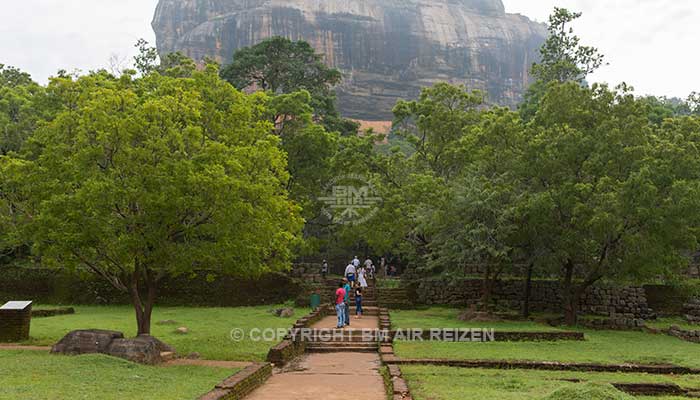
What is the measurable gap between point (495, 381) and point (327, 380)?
10.0ft

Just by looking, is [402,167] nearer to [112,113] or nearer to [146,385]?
[112,113]

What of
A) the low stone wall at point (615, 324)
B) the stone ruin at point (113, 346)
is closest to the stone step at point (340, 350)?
the stone ruin at point (113, 346)

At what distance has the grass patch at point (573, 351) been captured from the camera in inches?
543

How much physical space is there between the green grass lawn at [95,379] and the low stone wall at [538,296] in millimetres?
17600

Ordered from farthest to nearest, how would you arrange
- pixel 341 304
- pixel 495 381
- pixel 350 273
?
1. pixel 350 273
2. pixel 341 304
3. pixel 495 381

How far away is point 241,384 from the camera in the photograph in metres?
9.68

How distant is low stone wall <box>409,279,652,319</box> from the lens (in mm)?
26766

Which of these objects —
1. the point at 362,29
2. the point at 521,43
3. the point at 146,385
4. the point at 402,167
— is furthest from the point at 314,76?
the point at 521,43

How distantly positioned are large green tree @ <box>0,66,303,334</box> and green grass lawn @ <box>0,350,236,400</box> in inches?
105

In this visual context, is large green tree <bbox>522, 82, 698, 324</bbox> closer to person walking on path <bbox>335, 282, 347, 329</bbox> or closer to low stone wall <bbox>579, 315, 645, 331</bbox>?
low stone wall <bbox>579, 315, 645, 331</bbox>

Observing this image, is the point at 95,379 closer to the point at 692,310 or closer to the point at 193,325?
the point at 193,325

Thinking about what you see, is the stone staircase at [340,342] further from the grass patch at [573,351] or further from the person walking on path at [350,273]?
the person walking on path at [350,273]

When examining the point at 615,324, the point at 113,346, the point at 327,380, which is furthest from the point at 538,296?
the point at 113,346

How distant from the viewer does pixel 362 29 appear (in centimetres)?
8881
